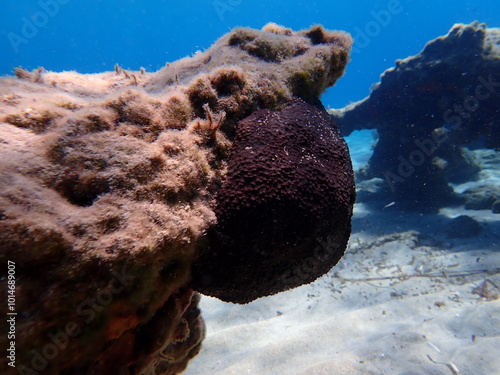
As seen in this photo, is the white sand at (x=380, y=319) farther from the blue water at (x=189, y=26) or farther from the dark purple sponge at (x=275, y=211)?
the blue water at (x=189, y=26)

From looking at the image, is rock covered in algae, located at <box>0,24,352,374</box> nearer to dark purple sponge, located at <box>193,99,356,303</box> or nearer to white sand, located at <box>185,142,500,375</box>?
dark purple sponge, located at <box>193,99,356,303</box>

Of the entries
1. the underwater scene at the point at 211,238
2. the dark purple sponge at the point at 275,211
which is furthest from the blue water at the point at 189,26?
Answer: the dark purple sponge at the point at 275,211

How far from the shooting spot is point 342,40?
11.6ft

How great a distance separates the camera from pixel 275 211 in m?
2.12

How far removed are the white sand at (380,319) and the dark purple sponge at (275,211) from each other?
1.86m

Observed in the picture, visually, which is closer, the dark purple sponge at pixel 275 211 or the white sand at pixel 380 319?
the dark purple sponge at pixel 275 211

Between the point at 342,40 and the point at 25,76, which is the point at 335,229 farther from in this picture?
the point at 25,76

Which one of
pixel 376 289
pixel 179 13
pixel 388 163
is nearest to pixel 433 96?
→ pixel 388 163

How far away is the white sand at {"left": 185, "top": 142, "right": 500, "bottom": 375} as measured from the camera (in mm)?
3438

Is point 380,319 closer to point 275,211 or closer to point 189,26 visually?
point 275,211

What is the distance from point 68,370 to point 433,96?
11489 mm

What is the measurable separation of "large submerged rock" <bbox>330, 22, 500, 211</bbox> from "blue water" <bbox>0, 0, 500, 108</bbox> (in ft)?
238

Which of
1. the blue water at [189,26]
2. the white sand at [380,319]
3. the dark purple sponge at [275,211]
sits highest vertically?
the blue water at [189,26]

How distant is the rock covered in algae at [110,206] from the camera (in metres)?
1.40
